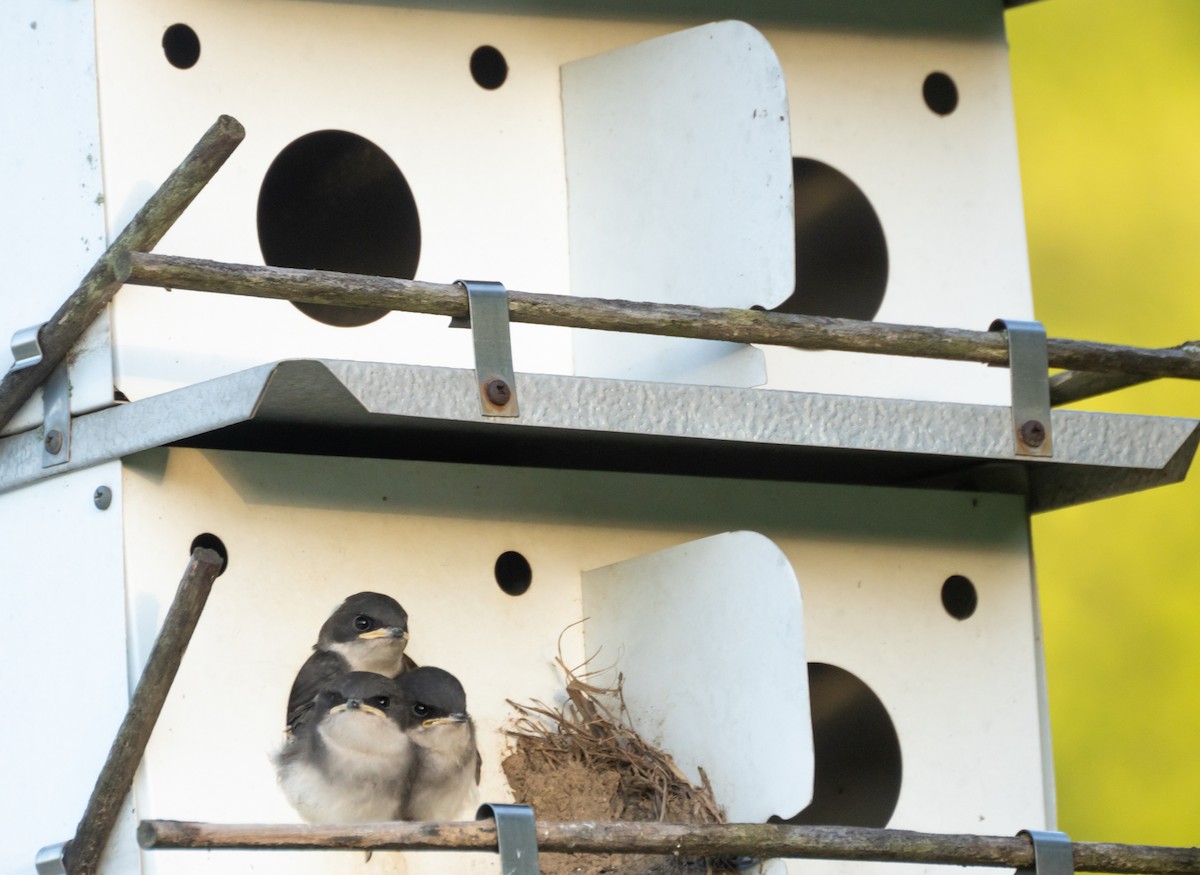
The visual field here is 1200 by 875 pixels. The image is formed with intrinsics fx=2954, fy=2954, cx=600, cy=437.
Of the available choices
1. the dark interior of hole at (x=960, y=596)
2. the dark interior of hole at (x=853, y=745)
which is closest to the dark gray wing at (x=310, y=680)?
the dark interior of hole at (x=853, y=745)

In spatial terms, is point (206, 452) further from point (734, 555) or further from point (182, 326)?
point (734, 555)

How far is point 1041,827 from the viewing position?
5.13 metres

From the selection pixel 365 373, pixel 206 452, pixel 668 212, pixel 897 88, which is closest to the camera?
pixel 365 373

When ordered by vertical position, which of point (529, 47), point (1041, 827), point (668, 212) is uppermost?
point (529, 47)

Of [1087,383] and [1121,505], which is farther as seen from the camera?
[1121,505]

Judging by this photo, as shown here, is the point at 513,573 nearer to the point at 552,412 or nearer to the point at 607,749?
the point at 607,749

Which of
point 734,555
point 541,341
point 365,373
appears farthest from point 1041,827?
point 365,373

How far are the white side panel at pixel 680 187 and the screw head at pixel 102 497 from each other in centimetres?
92

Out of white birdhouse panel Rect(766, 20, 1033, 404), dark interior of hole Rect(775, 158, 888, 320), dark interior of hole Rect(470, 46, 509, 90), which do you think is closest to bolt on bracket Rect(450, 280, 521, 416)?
dark interior of hole Rect(470, 46, 509, 90)

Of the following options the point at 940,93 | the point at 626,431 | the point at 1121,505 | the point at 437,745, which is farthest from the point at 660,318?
the point at 1121,505

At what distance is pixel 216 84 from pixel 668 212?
2.56 ft

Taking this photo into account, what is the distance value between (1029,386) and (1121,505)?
5.39 metres

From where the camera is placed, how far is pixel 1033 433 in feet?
15.5

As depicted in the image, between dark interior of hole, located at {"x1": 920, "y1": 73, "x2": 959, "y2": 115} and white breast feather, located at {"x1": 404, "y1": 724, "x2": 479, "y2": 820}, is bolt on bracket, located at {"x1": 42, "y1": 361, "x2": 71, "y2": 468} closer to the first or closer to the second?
white breast feather, located at {"x1": 404, "y1": 724, "x2": 479, "y2": 820}
